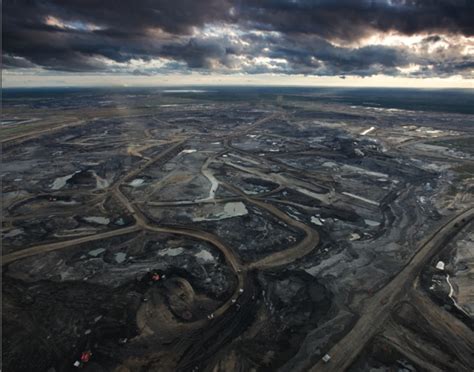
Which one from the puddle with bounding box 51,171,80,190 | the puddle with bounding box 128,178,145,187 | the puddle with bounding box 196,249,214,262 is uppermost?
the puddle with bounding box 196,249,214,262

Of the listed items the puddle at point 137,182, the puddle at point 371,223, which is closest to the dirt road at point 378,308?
the puddle at point 371,223

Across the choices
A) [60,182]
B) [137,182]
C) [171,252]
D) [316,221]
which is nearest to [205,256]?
[171,252]

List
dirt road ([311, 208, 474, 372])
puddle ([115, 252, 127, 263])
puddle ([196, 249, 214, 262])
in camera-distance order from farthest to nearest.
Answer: puddle ([196, 249, 214, 262]) → puddle ([115, 252, 127, 263]) → dirt road ([311, 208, 474, 372])

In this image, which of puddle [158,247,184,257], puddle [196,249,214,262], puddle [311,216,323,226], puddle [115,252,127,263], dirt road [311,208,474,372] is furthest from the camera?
puddle [311,216,323,226]

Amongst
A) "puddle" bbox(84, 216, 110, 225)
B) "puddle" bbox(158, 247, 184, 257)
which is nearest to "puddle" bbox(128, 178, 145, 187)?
"puddle" bbox(84, 216, 110, 225)

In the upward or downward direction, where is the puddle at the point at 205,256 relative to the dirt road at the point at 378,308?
downward

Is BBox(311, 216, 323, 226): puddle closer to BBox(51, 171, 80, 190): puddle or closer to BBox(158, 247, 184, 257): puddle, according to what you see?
BBox(158, 247, 184, 257): puddle

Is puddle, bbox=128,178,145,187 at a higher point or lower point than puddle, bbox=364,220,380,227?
lower

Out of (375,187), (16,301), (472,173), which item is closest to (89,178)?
(16,301)

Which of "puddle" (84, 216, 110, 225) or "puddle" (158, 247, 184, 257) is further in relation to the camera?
"puddle" (84, 216, 110, 225)

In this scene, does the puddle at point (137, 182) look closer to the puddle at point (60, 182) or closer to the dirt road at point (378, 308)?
the puddle at point (60, 182)

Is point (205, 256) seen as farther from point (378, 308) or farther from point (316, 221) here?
point (378, 308)
